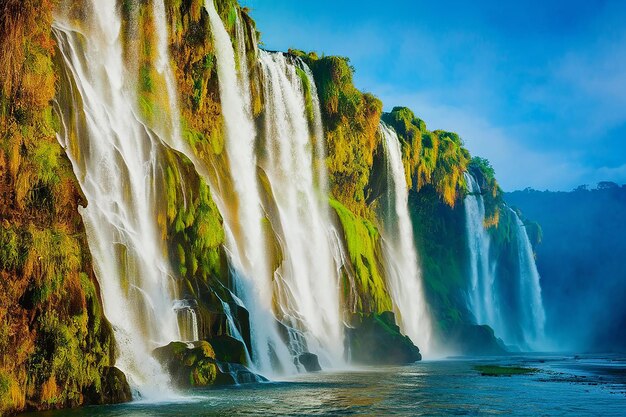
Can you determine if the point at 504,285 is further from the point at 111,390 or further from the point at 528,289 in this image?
the point at 111,390

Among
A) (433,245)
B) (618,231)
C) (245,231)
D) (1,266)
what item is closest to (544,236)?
(618,231)

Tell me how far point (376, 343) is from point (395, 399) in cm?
2047

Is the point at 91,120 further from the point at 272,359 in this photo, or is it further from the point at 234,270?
the point at 272,359

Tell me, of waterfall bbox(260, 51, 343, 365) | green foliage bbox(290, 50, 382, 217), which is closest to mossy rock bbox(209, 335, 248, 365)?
waterfall bbox(260, 51, 343, 365)

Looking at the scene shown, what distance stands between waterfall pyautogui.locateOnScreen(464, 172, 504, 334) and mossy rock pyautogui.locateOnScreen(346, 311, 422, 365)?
3010cm

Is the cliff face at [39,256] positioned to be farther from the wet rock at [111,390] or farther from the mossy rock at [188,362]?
the mossy rock at [188,362]

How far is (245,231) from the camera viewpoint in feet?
102

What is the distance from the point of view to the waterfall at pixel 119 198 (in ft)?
62.8

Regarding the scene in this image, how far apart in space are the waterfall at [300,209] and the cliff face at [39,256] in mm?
17734

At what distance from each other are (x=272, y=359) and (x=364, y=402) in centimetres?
972

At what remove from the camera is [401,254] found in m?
56.9

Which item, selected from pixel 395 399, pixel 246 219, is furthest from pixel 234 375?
pixel 246 219

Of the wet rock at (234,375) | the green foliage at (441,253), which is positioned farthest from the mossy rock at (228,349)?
the green foliage at (441,253)

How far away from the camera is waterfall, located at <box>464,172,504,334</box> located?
6925 cm
